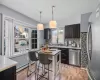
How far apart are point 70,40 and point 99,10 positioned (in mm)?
3997

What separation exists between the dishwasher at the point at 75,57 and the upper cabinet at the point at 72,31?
2.76ft

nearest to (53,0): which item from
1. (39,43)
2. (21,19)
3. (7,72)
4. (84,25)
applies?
(21,19)

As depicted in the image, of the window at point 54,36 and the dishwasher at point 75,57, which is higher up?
the window at point 54,36

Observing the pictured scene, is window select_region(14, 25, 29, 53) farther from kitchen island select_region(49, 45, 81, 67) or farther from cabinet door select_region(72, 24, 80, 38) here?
cabinet door select_region(72, 24, 80, 38)

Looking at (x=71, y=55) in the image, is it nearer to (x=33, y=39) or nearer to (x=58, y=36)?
(x=58, y=36)

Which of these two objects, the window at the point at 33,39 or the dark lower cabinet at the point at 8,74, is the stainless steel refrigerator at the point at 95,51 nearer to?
the dark lower cabinet at the point at 8,74

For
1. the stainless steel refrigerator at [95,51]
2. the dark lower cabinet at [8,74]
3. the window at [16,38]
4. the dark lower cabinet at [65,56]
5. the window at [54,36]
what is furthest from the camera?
the window at [54,36]

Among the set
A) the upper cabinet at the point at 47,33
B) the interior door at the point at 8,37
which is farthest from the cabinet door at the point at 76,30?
the interior door at the point at 8,37

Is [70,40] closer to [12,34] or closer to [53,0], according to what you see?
[53,0]

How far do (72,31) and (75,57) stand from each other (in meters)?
1.42

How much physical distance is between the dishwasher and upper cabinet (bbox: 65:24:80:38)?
2.76 ft

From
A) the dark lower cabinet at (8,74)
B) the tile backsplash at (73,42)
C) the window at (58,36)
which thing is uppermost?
the window at (58,36)

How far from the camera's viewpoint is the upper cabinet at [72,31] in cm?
397

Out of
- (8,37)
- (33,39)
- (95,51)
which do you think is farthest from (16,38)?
(95,51)
